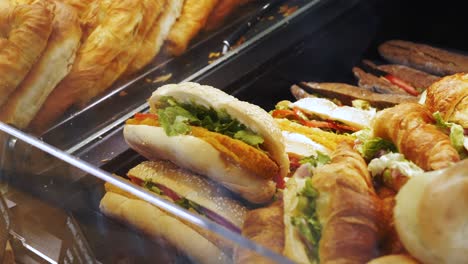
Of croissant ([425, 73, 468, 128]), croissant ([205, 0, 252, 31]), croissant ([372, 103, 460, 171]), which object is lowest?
croissant ([425, 73, 468, 128])

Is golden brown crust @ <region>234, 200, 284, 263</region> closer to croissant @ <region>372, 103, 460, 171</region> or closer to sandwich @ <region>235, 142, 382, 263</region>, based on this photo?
sandwich @ <region>235, 142, 382, 263</region>

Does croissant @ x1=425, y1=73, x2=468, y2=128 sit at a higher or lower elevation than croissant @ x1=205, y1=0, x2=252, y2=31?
lower

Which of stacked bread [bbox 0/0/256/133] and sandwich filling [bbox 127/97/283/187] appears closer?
sandwich filling [bbox 127/97/283/187]

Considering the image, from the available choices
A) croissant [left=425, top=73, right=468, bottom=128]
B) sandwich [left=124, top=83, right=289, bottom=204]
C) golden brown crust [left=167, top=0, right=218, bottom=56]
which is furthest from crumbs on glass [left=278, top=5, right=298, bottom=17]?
sandwich [left=124, top=83, right=289, bottom=204]

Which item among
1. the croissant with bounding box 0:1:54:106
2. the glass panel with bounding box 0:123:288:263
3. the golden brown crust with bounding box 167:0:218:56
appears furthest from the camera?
the golden brown crust with bounding box 167:0:218:56

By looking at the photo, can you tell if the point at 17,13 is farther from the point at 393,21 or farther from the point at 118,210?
the point at 393,21

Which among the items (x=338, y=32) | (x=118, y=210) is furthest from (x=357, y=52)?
(x=118, y=210)

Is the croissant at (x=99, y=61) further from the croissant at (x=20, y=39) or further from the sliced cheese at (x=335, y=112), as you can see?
the sliced cheese at (x=335, y=112)

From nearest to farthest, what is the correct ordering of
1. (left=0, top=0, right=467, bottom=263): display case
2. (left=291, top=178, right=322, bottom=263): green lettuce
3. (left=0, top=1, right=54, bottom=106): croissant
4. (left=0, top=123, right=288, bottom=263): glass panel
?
1. (left=291, top=178, right=322, bottom=263): green lettuce
2. (left=0, top=123, right=288, bottom=263): glass panel
3. (left=0, top=0, right=467, bottom=263): display case
4. (left=0, top=1, right=54, bottom=106): croissant
